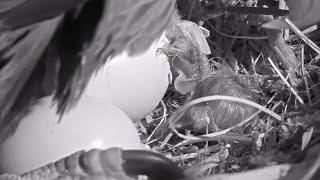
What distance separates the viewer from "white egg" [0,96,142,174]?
3.19 ft

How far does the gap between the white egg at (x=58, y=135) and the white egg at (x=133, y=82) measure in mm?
52

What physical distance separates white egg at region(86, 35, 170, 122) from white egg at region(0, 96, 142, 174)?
0.05 m

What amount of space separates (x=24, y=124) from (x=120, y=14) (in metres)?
0.21

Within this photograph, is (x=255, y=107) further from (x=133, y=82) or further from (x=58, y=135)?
(x=58, y=135)

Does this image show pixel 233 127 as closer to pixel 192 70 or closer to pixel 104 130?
pixel 192 70

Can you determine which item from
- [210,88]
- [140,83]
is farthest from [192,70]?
[140,83]

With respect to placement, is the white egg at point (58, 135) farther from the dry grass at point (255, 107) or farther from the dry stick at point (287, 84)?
the dry stick at point (287, 84)

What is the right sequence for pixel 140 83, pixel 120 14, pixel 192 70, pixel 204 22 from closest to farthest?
pixel 120 14, pixel 140 83, pixel 192 70, pixel 204 22

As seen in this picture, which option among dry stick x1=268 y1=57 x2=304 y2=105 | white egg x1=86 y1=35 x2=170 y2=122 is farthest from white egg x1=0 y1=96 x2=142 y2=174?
dry stick x1=268 y1=57 x2=304 y2=105

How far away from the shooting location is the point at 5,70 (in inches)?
38.8

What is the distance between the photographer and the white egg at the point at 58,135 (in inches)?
38.3

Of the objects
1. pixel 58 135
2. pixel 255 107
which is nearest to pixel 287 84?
pixel 255 107

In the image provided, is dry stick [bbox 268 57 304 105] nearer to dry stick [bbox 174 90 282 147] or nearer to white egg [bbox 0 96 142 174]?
dry stick [bbox 174 90 282 147]

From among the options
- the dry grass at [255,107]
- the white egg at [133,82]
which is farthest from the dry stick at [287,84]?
the white egg at [133,82]
